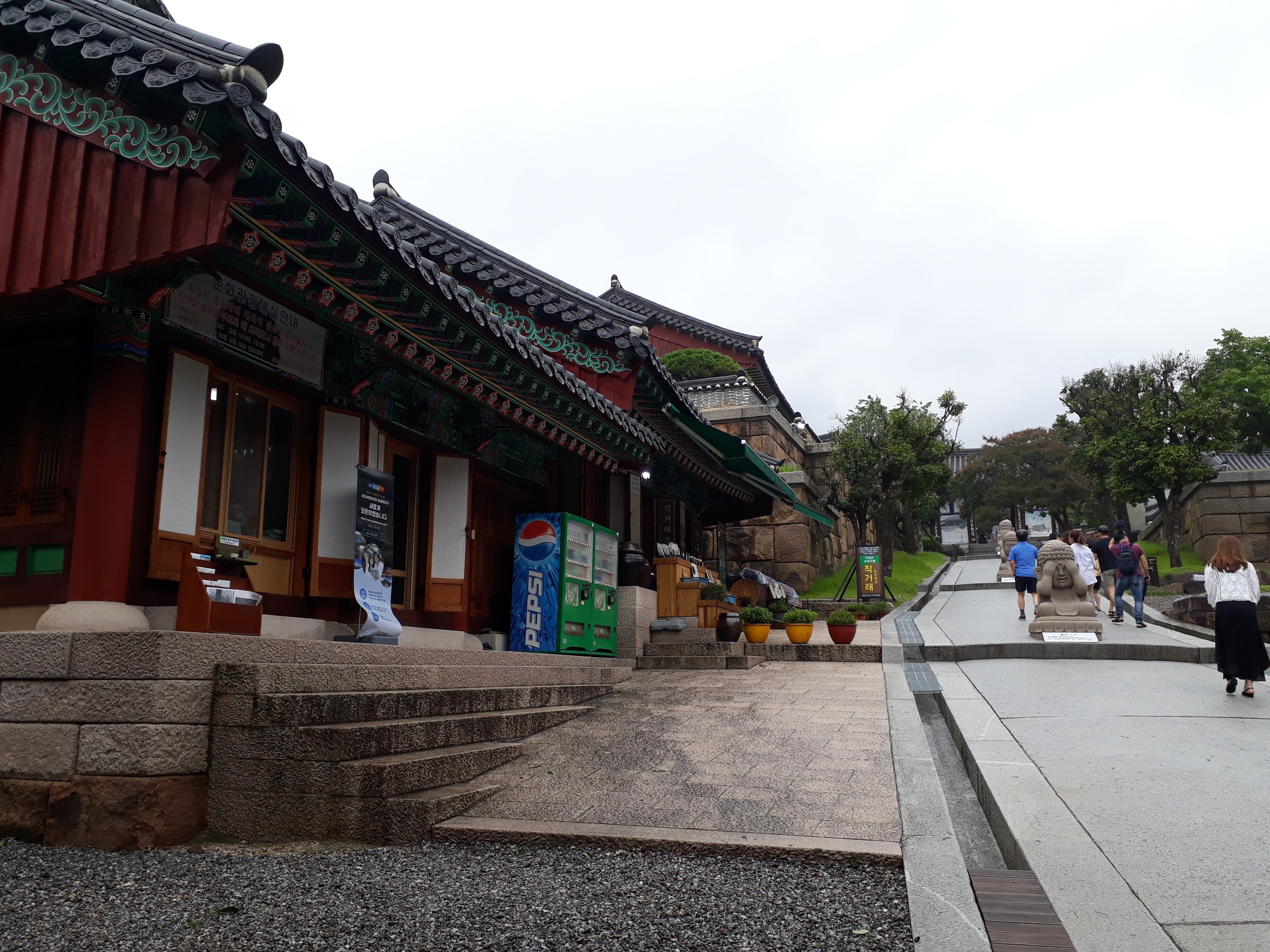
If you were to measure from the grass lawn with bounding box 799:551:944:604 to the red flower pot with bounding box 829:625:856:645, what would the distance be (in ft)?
29.8

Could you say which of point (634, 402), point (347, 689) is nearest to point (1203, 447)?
point (634, 402)

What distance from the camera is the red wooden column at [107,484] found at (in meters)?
5.94

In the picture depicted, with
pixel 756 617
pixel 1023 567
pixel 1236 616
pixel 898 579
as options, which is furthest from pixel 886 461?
pixel 1236 616

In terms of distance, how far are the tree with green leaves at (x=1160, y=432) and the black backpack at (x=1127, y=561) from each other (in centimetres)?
1150

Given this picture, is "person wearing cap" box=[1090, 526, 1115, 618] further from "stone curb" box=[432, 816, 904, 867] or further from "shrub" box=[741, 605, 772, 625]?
"stone curb" box=[432, 816, 904, 867]

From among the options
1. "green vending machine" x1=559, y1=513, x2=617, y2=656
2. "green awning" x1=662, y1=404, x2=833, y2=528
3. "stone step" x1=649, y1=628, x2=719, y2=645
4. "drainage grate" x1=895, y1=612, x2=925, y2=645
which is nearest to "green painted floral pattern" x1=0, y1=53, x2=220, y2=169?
"green vending machine" x1=559, y1=513, x2=617, y2=656

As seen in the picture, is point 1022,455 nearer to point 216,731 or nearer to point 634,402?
point 634,402

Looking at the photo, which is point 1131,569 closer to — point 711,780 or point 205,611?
point 711,780

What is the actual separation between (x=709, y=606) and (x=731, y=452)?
3.14m

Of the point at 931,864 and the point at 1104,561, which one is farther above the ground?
the point at 1104,561

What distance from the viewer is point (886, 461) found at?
2477 centimetres

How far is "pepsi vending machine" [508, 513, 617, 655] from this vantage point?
1091cm

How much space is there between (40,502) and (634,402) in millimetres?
9154

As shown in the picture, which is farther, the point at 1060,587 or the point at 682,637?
the point at 682,637
